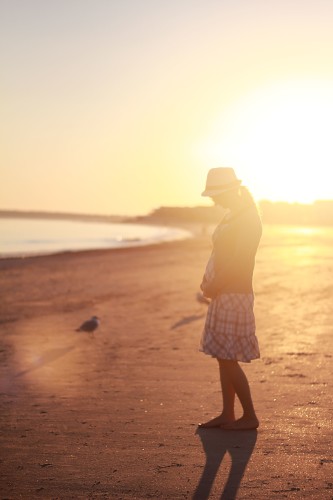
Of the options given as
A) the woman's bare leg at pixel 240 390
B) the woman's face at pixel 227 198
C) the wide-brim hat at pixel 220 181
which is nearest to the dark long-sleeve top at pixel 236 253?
the woman's face at pixel 227 198

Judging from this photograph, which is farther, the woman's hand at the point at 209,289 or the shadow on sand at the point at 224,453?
the woman's hand at the point at 209,289

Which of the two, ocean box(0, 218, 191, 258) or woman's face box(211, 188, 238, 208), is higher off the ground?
woman's face box(211, 188, 238, 208)

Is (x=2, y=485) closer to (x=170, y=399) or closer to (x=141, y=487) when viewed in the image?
(x=141, y=487)

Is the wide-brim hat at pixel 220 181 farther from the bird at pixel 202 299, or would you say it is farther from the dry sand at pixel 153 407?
the bird at pixel 202 299

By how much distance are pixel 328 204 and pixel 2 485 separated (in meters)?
175

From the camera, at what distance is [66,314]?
1432cm

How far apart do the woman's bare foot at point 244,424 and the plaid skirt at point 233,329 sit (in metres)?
0.57

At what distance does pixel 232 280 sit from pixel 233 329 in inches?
15.9

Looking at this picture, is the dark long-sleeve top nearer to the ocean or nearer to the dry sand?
the dry sand

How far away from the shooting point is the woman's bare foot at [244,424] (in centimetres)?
584

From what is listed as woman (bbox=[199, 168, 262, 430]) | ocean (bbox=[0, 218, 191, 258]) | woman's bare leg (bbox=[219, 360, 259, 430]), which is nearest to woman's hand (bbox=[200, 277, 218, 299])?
woman (bbox=[199, 168, 262, 430])

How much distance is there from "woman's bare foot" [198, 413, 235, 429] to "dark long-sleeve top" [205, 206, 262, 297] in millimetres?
1129

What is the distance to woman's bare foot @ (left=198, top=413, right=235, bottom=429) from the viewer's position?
5934mm

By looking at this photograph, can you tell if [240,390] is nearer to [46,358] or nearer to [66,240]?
[46,358]
